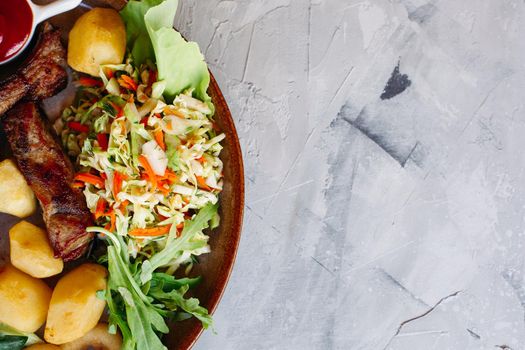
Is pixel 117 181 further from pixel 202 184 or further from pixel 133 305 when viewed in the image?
pixel 133 305

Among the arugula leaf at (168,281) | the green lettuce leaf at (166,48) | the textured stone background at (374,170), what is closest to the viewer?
the green lettuce leaf at (166,48)

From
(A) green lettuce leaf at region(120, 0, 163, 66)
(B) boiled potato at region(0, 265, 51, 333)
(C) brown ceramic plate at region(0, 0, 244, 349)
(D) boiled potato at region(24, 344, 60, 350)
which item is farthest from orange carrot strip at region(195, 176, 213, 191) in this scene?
(D) boiled potato at region(24, 344, 60, 350)

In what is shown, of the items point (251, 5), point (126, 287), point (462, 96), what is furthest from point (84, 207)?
point (462, 96)

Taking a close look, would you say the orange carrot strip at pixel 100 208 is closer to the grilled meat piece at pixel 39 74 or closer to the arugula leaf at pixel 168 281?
the arugula leaf at pixel 168 281

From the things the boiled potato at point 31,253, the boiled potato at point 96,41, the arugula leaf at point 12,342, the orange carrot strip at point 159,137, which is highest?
the boiled potato at point 96,41

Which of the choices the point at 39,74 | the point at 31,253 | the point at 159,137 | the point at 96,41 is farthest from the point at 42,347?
the point at 96,41

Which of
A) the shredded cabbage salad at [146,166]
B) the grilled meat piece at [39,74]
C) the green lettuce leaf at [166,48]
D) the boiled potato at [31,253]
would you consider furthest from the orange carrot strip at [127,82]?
the boiled potato at [31,253]
